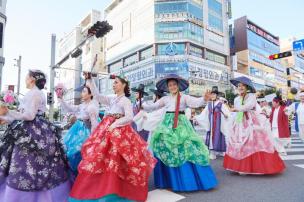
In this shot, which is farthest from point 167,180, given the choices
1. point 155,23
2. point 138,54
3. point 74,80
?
point 74,80

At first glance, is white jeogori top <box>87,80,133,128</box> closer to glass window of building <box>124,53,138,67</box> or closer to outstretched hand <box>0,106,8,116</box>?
outstretched hand <box>0,106,8,116</box>

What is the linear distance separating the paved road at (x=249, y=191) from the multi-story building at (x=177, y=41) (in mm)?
37436

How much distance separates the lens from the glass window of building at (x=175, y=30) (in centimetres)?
4456

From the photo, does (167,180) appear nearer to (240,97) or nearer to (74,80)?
(240,97)

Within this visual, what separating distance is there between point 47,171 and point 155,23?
44411 millimetres

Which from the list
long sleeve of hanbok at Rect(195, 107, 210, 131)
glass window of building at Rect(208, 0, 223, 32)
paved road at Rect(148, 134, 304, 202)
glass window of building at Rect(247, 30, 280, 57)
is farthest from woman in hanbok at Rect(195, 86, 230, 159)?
glass window of building at Rect(247, 30, 280, 57)

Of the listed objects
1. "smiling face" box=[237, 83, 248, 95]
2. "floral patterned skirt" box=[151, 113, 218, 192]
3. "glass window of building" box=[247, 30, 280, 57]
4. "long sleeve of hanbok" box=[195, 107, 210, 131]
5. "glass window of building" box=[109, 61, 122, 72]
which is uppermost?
"glass window of building" box=[247, 30, 280, 57]

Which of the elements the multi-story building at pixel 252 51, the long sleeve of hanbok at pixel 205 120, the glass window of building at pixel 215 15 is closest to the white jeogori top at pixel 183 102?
the long sleeve of hanbok at pixel 205 120

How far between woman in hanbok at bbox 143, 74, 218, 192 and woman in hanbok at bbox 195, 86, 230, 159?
259cm

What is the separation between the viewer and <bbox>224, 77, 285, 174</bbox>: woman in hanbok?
4609 mm

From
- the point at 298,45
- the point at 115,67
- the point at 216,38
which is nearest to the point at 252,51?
the point at 216,38

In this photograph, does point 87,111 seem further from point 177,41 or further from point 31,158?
point 177,41

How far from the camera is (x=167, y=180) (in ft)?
12.8

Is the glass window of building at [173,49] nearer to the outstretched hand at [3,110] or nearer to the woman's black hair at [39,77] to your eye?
the woman's black hair at [39,77]
